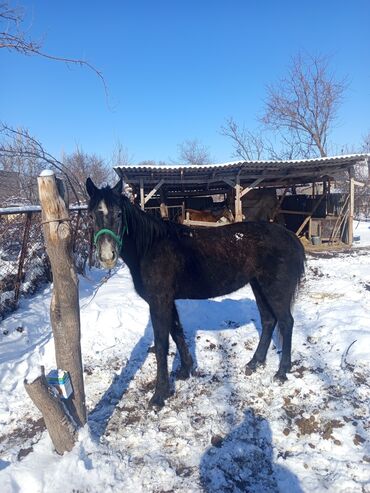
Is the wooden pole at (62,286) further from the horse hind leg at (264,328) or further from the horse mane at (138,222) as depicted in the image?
the horse hind leg at (264,328)

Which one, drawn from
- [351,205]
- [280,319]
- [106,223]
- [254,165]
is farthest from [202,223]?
[106,223]

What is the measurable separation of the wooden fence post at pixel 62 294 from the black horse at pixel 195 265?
526 mm

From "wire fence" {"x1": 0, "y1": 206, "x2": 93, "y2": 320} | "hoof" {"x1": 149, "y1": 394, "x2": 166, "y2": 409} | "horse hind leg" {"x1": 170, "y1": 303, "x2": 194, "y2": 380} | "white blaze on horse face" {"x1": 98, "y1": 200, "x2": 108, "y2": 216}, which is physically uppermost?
"white blaze on horse face" {"x1": 98, "y1": 200, "x2": 108, "y2": 216}

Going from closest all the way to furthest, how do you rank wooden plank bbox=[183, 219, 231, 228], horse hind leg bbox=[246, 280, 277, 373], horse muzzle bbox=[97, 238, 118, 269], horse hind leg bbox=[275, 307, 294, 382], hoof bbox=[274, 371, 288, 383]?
horse muzzle bbox=[97, 238, 118, 269], hoof bbox=[274, 371, 288, 383], horse hind leg bbox=[275, 307, 294, 382], horse hind leg bbox=[246, 280, 277, 373], wooden plank bbox=[183, 219, 231, 228]

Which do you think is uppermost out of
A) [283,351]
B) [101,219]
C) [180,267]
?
[101,219]

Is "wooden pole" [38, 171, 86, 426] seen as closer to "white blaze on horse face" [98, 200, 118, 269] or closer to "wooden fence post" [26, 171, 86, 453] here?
"wooden fence post" [26, 171, 86, 453]

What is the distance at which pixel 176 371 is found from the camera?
3750 millimetres

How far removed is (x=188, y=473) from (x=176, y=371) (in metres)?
1.44

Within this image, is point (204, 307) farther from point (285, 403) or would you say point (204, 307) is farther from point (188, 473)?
point (188, 473)

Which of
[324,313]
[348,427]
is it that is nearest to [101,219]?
[348,427]

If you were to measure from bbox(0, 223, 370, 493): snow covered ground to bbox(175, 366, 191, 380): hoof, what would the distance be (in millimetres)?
98

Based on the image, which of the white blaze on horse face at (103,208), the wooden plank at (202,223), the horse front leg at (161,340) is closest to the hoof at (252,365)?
the horse front leg at (161,340)

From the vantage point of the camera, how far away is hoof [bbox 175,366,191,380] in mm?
3582

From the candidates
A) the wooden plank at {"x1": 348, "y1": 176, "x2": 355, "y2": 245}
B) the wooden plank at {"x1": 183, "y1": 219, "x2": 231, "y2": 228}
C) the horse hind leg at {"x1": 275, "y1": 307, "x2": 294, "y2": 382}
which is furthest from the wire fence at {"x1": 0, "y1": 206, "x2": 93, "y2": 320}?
the wooden plank at {"x1": 348, "y1": 176, "x2": 355, "y2": 245}
